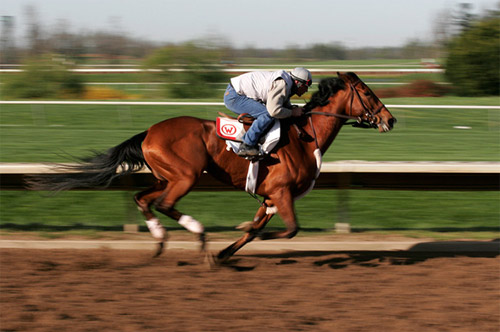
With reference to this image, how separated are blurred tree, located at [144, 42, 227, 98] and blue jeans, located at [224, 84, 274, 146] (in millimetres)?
14469

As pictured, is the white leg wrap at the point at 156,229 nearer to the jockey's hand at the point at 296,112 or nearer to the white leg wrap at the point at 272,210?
the white leg wrap at the point at 272,210

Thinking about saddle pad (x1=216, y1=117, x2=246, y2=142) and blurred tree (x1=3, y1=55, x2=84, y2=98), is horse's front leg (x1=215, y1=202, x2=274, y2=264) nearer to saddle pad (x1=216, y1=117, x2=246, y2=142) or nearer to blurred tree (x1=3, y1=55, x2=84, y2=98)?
saddle pad (x1=216, y1=117, x2=246, y2=142)

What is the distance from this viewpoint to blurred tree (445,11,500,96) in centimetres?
1967

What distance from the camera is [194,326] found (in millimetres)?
3844

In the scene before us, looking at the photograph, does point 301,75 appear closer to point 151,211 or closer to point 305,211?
point 151,211

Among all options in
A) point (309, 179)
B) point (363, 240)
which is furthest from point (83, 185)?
point (363, 240)

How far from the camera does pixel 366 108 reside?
18.1 ft

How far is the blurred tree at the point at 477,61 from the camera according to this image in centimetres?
1967

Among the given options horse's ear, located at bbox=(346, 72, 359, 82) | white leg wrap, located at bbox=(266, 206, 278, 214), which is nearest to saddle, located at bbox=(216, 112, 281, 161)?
white leg wrap, located at bbox=(266, 206, 278, 214)

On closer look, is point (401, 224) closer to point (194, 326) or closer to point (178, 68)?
point (194, 326)

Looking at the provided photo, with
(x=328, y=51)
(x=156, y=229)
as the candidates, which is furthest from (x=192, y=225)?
(x=328, y=51)

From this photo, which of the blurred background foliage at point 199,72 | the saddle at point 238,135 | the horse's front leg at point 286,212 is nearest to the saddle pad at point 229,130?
the saddle at point 238,135

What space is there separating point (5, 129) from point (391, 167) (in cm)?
978

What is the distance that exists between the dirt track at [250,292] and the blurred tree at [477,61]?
50.7 ft
